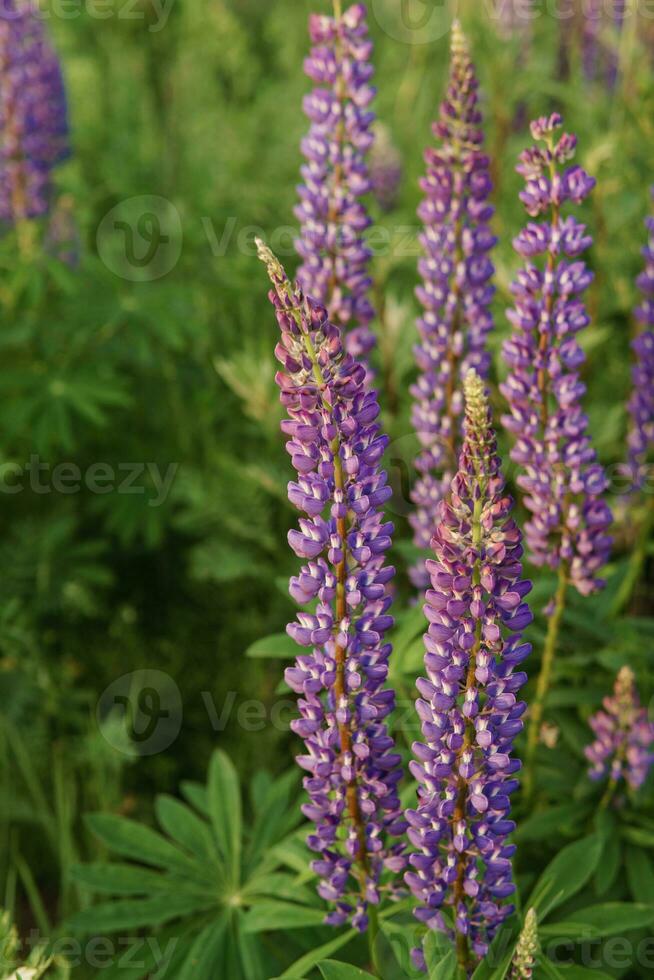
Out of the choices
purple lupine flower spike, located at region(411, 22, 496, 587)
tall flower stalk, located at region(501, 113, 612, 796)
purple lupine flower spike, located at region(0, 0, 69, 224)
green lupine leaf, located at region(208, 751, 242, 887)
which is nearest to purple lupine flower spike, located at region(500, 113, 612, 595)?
tall flower stalk, located at region(501, 113, 612, 796)

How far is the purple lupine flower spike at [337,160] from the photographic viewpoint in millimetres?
2758

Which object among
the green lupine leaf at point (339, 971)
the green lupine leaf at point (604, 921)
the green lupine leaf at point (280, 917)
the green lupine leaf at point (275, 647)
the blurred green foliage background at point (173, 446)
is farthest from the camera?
the blurred green foliage background at point (173, 446)

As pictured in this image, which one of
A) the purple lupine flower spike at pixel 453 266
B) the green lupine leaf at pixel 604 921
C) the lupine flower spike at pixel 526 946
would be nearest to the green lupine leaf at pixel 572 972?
the green lupine leaf at pixel 604 921

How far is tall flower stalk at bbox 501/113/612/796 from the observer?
7.69 feet

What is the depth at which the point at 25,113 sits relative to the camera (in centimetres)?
426

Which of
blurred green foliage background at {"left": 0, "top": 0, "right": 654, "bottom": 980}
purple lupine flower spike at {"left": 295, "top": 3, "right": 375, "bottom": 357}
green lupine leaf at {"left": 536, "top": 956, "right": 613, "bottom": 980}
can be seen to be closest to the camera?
green lupine leaf at {"left": 536, "top": 956, "right": 613, "bottom": 980}

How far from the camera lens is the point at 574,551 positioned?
2.54 m

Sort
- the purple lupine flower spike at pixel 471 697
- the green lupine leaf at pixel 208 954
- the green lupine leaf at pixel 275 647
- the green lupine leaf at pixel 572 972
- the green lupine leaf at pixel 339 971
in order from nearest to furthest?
the purple lupine flower spike at pixel 471 697
the green lupine leaf at pixel 339 971
the green lupine leaf at pixel 572 972
the green lupine leaf at pixel 208 954
the green lupine leaf at pixel 275 647

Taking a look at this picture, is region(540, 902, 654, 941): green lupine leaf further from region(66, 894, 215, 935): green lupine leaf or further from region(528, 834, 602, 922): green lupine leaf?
region(66, 894, 215, 935): green lupine leaf

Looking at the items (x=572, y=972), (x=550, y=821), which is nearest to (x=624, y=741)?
(x=550, y=821)

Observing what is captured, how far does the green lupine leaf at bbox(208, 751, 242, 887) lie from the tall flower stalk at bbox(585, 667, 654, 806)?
0.89 metres

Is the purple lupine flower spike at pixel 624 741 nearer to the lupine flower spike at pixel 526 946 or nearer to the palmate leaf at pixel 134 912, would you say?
the lupine flower spike at pixel 526 946

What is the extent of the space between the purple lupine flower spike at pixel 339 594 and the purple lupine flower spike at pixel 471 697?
0.12 meters

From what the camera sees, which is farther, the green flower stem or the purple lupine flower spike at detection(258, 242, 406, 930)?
the green flower stem
